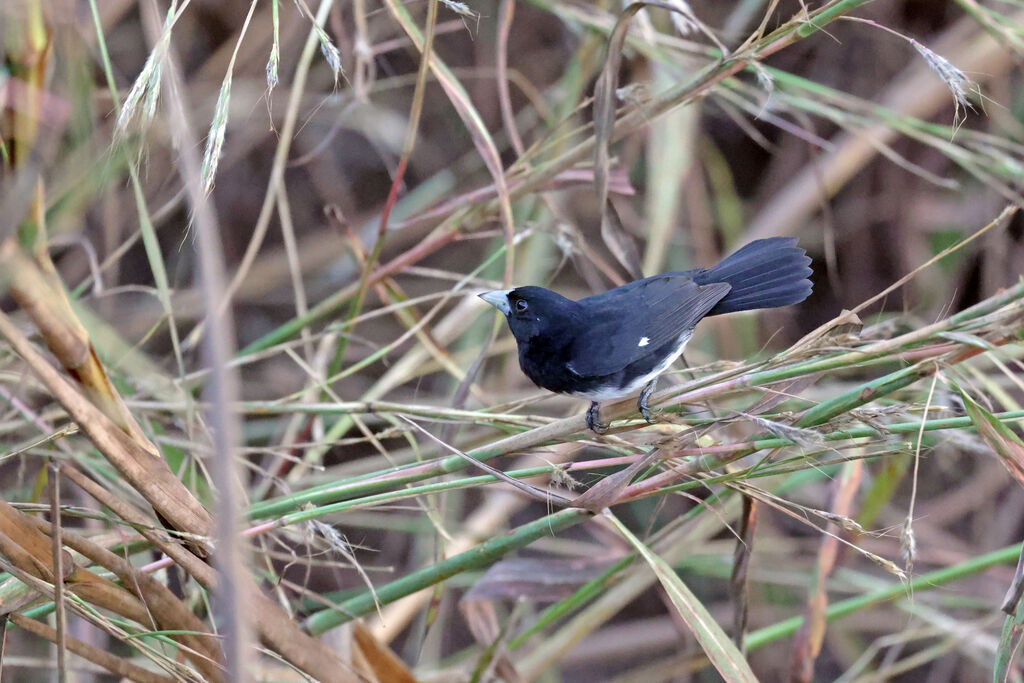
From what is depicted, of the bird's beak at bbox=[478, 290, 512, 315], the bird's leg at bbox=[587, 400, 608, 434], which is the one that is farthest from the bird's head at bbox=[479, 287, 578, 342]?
the bird's leg at bbox=[587, 400, 608, 434]

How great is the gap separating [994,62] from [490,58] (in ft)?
6.99

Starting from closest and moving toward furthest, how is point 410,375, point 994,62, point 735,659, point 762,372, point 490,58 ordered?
point 762,372 < point 735,659 < point 410,375 < point 994,62 < point 490,58

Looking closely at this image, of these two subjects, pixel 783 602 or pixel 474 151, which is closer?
pixel 783 602

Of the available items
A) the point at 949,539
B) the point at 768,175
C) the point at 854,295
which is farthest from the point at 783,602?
the point at 768,175

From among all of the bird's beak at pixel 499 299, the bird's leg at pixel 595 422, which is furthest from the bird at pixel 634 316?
the bird's leg at pixel 595 422

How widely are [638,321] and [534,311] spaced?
0.91 ft

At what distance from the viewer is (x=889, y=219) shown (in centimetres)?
389

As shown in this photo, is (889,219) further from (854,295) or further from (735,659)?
(735,659)

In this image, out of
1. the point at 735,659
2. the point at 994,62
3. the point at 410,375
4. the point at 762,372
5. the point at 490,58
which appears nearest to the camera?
the point at 762,372

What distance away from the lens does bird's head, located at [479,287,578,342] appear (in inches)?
88.4

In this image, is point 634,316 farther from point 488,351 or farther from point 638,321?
point 488,351

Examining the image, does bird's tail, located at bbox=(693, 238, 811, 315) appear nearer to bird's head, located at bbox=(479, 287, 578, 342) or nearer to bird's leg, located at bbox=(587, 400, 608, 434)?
bird's head, located at bbox=(479, 287, 578, 342)

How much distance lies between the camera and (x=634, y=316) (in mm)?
2207

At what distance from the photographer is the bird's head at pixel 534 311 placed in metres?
2.25
